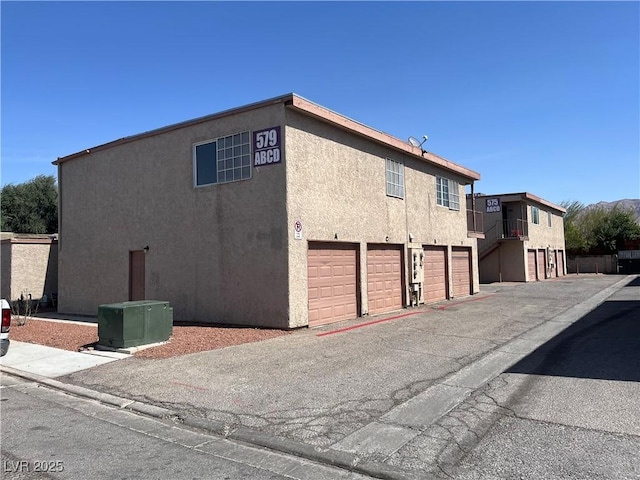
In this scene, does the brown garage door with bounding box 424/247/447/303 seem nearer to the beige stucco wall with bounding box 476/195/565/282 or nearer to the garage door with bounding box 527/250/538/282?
the beige stucco wall with bounding box 476/195/565/282

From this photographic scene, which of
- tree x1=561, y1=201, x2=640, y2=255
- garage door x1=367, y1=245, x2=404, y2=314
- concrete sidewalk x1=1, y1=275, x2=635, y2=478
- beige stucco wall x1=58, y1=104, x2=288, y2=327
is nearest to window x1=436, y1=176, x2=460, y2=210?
garage door x1=367, y1=245, x2=404, y2=314

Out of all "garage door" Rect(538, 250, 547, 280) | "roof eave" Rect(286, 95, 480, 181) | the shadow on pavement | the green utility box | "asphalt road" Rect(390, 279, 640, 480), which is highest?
"roof eave" Rect(286, 95, 480, 181)

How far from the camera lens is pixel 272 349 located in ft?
32.3

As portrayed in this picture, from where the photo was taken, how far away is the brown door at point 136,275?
1608 cm

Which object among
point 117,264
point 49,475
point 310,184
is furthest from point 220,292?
point 49,475

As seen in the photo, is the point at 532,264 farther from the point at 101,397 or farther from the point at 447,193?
the point at 101,397

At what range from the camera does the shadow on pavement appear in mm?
7484

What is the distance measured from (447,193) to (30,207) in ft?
112

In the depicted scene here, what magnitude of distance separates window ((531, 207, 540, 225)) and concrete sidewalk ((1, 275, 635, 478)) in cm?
2589

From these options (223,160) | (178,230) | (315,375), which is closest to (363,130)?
(223,160)

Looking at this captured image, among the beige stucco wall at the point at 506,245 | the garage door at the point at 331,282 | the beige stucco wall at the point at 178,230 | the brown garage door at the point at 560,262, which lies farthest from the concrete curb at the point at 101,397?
the brown garage door at the point at 560,262

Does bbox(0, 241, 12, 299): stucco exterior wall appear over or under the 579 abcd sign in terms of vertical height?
under

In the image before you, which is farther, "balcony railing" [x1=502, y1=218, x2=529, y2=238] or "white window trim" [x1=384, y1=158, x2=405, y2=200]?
"balcony railing" [x1=502, y1=218, x2=529, y2=238]

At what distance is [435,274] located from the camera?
19.7m
